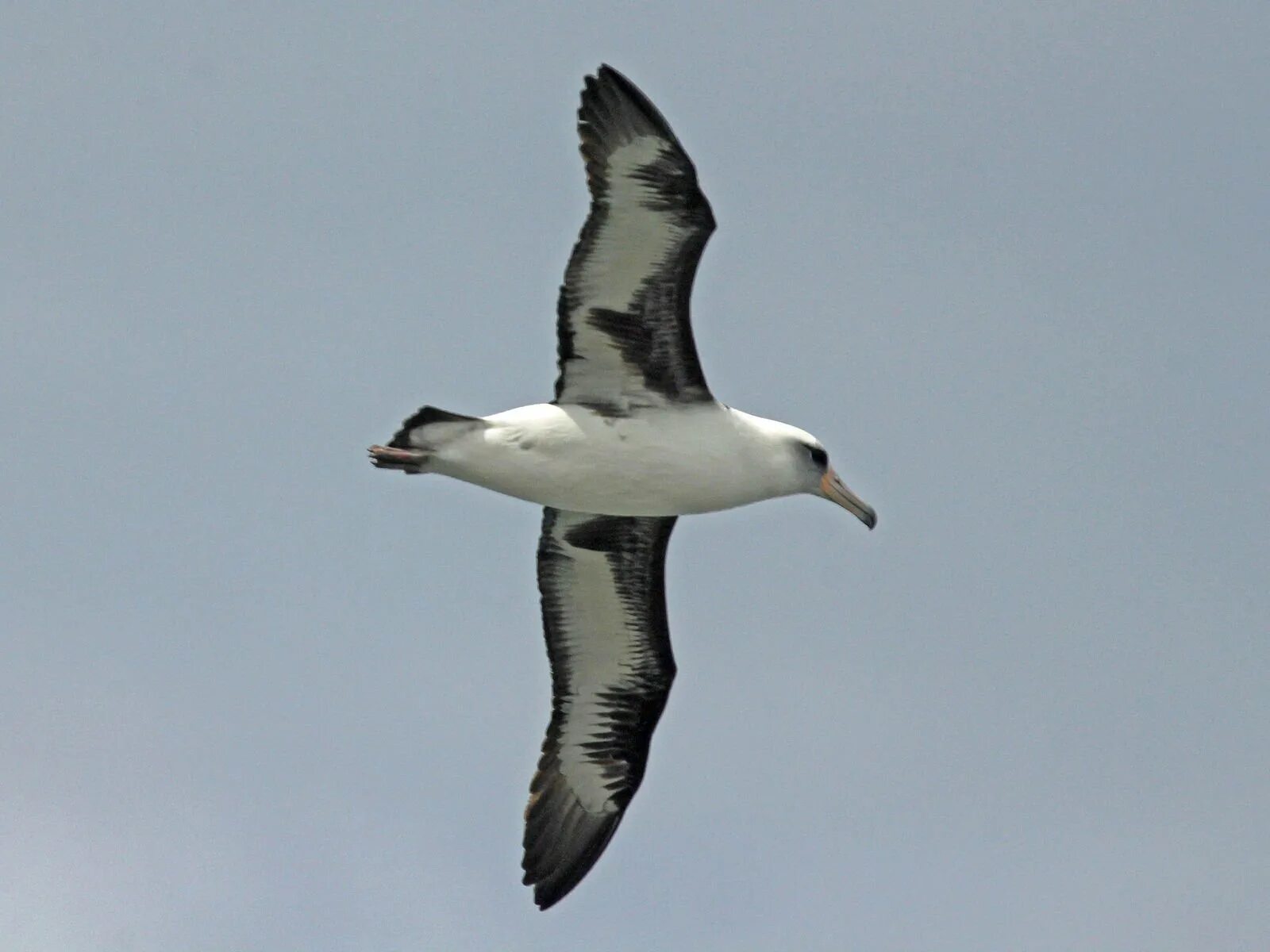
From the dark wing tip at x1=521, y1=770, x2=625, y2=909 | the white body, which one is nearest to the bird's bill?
the white body

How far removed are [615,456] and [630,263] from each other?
1.67 m

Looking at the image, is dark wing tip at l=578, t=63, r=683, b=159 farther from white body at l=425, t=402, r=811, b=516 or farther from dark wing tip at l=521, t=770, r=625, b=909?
dark wing tip at l=521, t=770, r=625, b=909

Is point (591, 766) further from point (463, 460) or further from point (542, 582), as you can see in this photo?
point (463, 460)

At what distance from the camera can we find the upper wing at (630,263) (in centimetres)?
1811

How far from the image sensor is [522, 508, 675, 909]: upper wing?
21.2m

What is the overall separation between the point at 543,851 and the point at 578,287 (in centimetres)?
562

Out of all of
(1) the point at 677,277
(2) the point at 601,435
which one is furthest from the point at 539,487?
(1) the point at 677,277

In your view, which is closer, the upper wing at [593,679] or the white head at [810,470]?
the white head at [810,470]

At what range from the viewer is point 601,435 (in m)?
19.3

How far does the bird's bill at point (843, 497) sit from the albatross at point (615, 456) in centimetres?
2

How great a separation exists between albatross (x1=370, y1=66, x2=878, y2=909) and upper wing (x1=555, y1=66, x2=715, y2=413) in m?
0.01

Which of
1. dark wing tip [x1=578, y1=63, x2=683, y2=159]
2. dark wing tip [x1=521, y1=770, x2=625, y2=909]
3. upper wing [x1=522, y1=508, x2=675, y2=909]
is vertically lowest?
dark wing tip [x1=521, y1=770, x2=625, y2=909]

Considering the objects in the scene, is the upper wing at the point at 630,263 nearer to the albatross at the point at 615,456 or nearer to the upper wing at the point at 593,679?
the albatross at the point at 615,456

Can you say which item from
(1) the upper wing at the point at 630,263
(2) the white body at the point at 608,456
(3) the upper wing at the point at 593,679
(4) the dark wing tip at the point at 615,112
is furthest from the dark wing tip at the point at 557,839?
(4) the dark wing tip at the point at 615,112
